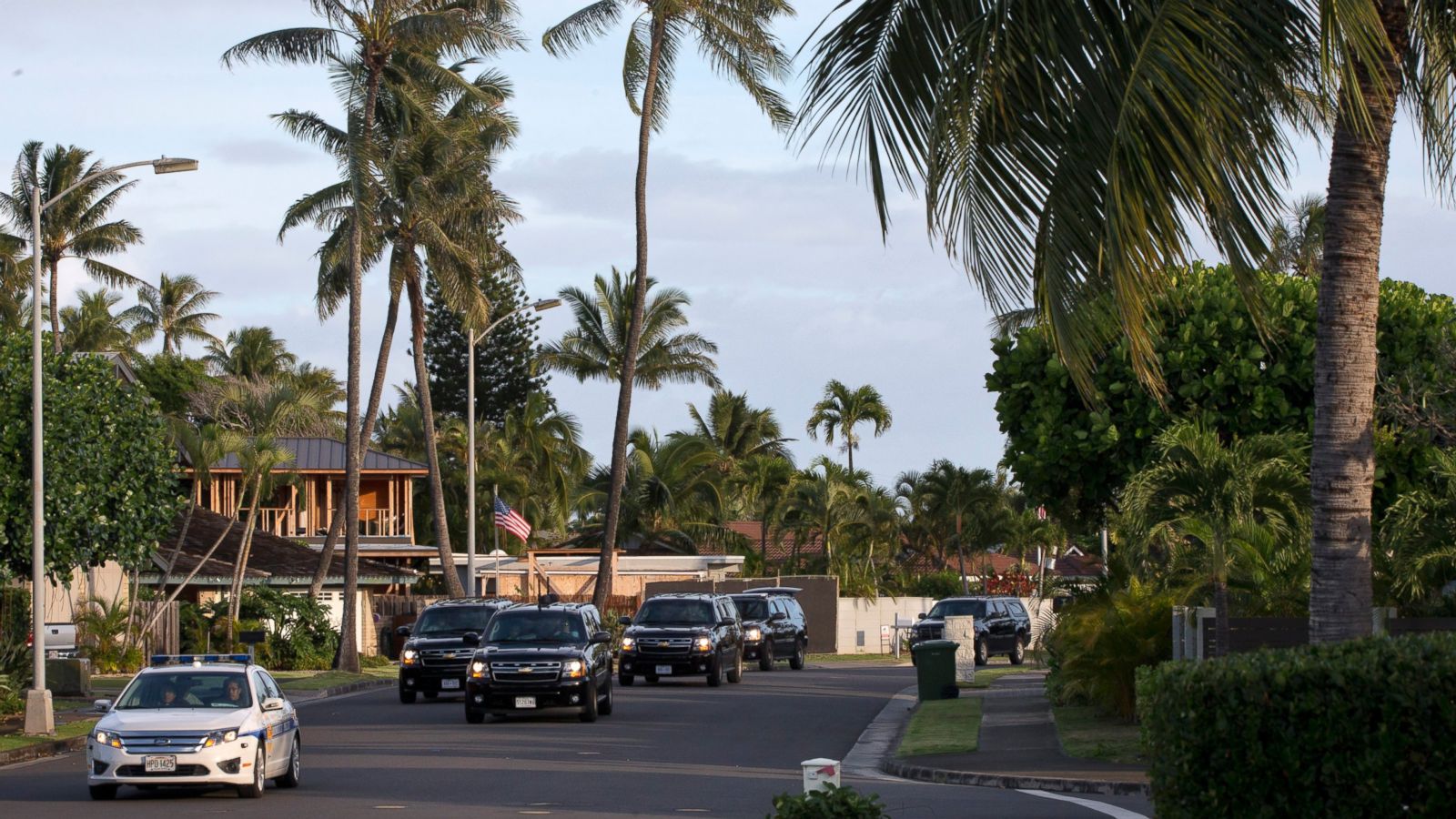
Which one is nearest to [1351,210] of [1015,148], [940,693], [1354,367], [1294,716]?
[1354,367]

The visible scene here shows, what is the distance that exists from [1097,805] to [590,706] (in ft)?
39.0

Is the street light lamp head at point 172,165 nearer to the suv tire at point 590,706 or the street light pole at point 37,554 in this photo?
the street light pole at point 37,554

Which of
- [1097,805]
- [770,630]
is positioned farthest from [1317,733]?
[770,630]


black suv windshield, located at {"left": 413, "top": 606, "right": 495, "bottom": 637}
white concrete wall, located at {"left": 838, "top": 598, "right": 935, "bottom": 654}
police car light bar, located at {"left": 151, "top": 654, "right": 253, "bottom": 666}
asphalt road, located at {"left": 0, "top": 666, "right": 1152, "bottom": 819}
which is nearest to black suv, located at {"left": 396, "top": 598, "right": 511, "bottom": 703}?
black suv windshield, located at {"left": 413, "top": 606, "right": 495, "bottom": 637}

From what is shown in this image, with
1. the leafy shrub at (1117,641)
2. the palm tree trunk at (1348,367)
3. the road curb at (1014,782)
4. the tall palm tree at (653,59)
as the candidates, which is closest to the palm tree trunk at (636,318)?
the tall palm tree at (653,59)

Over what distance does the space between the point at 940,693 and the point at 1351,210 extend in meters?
19.7

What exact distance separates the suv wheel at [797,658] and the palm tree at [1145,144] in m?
33.7

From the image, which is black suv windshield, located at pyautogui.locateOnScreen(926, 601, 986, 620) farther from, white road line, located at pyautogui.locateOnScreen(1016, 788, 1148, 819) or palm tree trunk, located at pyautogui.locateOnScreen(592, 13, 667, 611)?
white road line, located at pyautogui.locateOnScreen(1016, 788, 1148, 819)

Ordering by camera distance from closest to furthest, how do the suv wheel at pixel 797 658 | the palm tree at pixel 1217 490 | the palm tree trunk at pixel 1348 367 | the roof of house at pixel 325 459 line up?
the palm tree trunk at pixel 1348 367, the palm tree at pixel 1217 490, the suv wheel at pixel 797 658, the roof of house at pixel 325 459

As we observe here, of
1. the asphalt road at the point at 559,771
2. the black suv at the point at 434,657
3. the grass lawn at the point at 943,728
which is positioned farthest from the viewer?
the black suv at the point at 434,657

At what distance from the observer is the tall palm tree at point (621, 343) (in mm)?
61000

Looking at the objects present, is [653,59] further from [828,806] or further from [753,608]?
[828,806]

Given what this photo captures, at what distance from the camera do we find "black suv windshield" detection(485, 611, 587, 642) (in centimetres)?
2639

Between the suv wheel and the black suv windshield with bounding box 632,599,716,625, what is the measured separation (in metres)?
8.56
